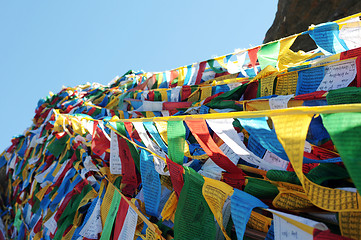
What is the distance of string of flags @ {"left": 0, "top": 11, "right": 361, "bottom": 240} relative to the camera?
0.88 m

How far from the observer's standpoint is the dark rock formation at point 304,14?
18.3ft

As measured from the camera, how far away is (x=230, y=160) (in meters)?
1.35

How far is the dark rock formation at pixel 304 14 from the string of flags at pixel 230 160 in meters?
3.34

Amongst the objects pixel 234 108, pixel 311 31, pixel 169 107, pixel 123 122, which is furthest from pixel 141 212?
pixel 311 31

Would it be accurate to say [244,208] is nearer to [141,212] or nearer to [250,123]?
[250,123]

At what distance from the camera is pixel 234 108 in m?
2.07

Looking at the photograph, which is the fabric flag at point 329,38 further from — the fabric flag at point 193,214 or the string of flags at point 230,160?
the fabric flag at point 193,214

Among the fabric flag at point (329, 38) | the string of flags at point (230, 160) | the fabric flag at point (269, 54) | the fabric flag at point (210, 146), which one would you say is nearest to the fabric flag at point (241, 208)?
the string of flags at point (230, 160)

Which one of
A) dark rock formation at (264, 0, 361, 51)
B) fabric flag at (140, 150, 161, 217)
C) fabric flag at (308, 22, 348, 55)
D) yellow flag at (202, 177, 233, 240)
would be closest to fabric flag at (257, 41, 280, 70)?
fabric flag at (308, 22, 348, 55)

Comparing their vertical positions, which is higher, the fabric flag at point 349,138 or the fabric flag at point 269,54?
the fabric flag at point 269,54

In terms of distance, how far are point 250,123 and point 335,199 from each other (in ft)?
1.08

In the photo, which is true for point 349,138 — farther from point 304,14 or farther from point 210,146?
point 304,14

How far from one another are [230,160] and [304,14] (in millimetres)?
5965

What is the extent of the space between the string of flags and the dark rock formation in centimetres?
334
